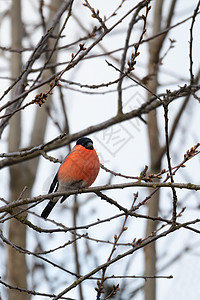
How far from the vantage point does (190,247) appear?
6.93 metres

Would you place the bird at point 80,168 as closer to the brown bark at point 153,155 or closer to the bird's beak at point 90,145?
the bird's beak at point 90,145

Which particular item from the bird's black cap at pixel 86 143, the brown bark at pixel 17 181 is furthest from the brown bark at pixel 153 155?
the brown bark at pixel 17 181

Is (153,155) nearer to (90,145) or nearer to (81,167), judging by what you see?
(90,145)

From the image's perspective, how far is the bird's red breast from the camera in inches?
145

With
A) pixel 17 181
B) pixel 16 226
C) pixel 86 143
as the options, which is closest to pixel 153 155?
pixel 86 143

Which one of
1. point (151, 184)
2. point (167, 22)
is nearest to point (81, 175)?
point (151, 184)

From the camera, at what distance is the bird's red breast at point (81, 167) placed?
12.1 feet

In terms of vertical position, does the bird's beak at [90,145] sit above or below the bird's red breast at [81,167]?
above

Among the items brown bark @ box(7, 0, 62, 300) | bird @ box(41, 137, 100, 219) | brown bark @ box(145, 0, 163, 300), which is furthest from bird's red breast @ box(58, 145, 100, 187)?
brown bark @ box(7, 0, 62, 300)

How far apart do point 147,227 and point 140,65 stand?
2200 mm

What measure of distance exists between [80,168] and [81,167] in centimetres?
1

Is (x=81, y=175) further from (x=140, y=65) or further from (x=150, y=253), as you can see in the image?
(x=140, y=65)

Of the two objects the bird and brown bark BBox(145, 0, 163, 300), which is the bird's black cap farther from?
brown bark BBox(145, 0, 163, 300)

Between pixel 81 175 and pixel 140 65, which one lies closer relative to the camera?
pixel 81 175
